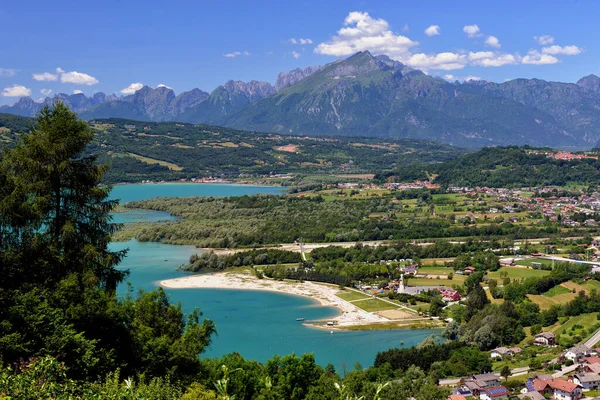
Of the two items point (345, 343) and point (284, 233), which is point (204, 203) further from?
point (345, 343)

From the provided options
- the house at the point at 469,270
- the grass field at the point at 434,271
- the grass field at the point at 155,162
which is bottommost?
the grass field at the point at 434,271

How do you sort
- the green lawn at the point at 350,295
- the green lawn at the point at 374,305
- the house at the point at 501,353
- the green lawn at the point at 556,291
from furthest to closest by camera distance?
the green lawn at the point at 350,295
the green lawn at the point at 556,291
the green lawn at the point at 374,305
the house at the point at 501,353

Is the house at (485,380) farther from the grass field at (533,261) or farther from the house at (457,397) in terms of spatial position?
the grass field at (533,261)

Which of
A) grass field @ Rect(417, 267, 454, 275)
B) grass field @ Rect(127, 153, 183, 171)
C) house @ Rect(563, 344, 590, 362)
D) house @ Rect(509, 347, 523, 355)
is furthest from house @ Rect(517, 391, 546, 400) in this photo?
grass field @ Rect(127, 153, 183, 171)

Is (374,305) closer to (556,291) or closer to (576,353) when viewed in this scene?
(556,291)

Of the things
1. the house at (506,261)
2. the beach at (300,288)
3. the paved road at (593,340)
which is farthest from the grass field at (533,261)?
the paved road at (593,340)

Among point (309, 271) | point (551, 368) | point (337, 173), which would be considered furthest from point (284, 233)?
point (337, 173)
